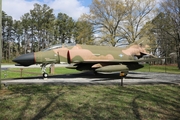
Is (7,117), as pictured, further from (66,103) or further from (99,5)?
(99,5)

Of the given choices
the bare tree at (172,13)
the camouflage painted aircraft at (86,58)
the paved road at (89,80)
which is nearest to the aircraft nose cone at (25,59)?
the camouflage painted aircraft at (86,58)

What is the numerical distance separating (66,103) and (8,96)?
209 centimetres

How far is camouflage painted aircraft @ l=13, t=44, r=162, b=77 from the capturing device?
1095cm

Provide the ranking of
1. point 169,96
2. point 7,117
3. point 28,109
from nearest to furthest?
point 7,117 < point 28,109 < point 169,96

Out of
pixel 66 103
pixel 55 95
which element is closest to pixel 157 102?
pixel 66 103

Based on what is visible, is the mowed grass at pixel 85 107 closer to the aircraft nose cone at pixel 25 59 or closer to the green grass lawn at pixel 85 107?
the green grass lawn at pixel 85 107

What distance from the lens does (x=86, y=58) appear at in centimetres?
1275

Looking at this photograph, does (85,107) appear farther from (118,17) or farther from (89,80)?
(118,17)

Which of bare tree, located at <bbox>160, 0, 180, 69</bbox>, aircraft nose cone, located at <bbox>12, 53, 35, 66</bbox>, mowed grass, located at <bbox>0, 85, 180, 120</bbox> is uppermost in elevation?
bare tree, located at <bbox>160, 0, 180, 69</bbox>

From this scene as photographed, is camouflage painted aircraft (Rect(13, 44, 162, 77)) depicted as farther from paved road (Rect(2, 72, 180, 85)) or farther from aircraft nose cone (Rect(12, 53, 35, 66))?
paved road (Rect(2, 72, 180, 85))

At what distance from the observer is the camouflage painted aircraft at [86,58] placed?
10948 mm

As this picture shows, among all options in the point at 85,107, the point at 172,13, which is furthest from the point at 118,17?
the point at 85,107

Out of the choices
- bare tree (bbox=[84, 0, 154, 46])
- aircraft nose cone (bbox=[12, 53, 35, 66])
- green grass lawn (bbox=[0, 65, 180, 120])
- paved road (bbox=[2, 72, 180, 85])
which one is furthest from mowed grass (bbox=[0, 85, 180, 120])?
bare tree (bbox=[84, 0, 154, 46])

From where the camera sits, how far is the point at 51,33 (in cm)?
6200
